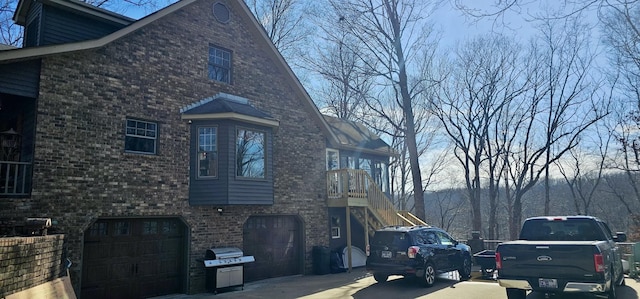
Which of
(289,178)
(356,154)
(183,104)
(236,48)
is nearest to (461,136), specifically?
(356,154)

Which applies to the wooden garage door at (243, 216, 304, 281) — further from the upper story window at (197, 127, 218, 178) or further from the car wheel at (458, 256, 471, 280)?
the car wheel at (458, 256, 471, 280)

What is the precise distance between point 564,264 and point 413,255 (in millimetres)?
4553

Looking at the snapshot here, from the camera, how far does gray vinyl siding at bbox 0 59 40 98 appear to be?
982cm

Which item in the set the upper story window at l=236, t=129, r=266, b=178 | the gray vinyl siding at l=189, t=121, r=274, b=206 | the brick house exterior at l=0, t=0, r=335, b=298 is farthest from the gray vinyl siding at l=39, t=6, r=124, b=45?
the upper story window at l=236, t=129, r=266, b=178

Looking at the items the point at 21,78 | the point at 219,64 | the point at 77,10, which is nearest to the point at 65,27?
the point at 77,10

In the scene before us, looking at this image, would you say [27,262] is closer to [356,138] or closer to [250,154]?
[250,154]

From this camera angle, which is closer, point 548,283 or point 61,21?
point 548,283

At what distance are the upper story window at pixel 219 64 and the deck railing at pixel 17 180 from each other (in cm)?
591

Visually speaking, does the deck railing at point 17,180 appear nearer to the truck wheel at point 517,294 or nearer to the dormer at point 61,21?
Answer: the dormer at point 61,21

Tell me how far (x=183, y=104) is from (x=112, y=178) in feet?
10.0

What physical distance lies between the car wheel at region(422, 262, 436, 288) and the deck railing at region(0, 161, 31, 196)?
10369 mm

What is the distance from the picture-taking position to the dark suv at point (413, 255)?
41.1 ft

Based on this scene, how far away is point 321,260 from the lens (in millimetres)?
16125

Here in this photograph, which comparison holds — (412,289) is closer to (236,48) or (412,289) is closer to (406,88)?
(236,48)
